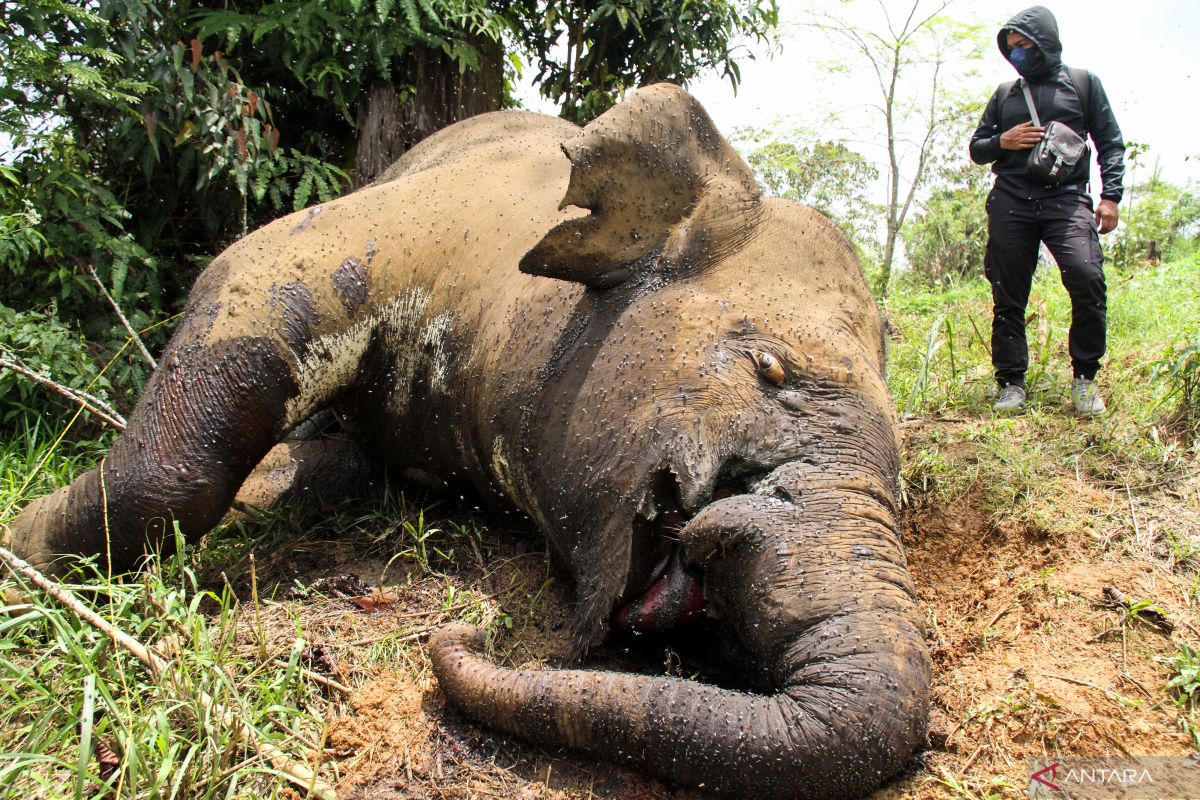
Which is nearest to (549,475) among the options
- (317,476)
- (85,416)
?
(317,476)

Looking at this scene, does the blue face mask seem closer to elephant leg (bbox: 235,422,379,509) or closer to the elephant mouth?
the elephant mouth

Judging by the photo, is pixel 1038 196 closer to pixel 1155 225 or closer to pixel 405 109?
pixel 405 109

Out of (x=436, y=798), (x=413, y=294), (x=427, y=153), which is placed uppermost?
(x=427, y=153)

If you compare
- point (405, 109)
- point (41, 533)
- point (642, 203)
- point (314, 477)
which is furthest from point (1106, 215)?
point (41, 533)

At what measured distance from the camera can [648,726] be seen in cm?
218

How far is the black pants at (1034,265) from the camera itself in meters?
4.70

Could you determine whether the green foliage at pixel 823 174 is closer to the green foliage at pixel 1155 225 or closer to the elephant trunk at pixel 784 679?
the green foliage at pixel 1155 225

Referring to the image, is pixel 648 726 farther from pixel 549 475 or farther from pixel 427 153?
pixel 427 153

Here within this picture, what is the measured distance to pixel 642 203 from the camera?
297 cm

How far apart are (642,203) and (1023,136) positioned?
301cm

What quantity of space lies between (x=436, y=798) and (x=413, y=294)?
188cm

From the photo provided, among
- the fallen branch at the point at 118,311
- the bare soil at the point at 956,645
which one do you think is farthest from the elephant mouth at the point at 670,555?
the fallen branch at the point at 118,311

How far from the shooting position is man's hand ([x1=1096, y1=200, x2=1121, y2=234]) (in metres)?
5.04

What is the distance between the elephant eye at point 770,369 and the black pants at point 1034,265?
2.84m
